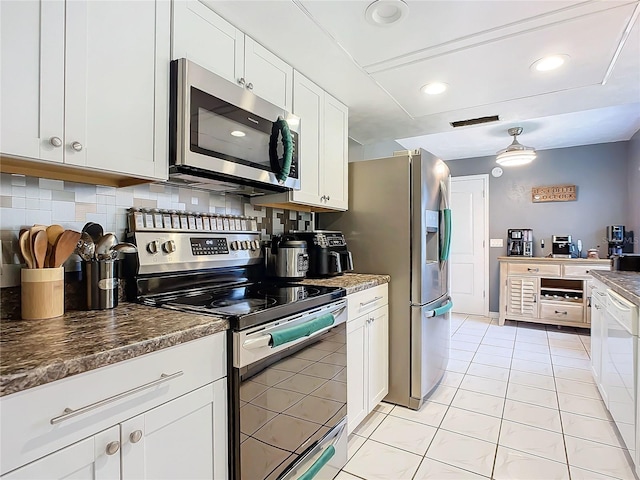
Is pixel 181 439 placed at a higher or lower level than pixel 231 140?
lower

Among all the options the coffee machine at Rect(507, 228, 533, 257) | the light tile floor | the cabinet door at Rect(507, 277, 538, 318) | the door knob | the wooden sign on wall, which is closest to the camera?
the door knob

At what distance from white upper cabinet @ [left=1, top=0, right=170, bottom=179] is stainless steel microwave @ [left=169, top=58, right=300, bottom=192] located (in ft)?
0.21

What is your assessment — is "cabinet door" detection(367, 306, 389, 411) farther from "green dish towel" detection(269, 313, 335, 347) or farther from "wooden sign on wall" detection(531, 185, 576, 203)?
"wooden sign on wall" detection(531, 185, 576, 203)

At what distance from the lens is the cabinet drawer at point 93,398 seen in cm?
67

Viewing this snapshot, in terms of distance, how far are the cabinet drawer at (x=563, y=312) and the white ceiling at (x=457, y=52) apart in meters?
2.66

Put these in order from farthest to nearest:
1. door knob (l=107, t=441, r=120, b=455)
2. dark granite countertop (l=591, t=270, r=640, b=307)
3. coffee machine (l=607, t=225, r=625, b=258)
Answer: coffee machine (l=607, t=225, r=625, b=258)
dark granite countertop (l=591, t=270, r=640, b=307)
door knob (l=107, t=441, r=120, b=455)

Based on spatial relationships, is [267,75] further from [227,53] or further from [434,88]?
[434,88]

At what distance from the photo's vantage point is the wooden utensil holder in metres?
1.08

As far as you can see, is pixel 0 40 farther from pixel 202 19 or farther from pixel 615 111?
pixel 615 111

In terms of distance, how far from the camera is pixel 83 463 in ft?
2.53

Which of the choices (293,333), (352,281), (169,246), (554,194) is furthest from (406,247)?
(554,194)

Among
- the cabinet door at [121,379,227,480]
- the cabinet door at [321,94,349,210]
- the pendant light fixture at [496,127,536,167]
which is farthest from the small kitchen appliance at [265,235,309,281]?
the pendant light fixture at [496,127,536,167]

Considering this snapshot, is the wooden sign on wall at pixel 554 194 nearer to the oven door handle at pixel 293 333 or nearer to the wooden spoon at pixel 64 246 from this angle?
the oven door handle at pixel 293 333

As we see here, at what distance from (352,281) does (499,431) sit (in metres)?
1.28
